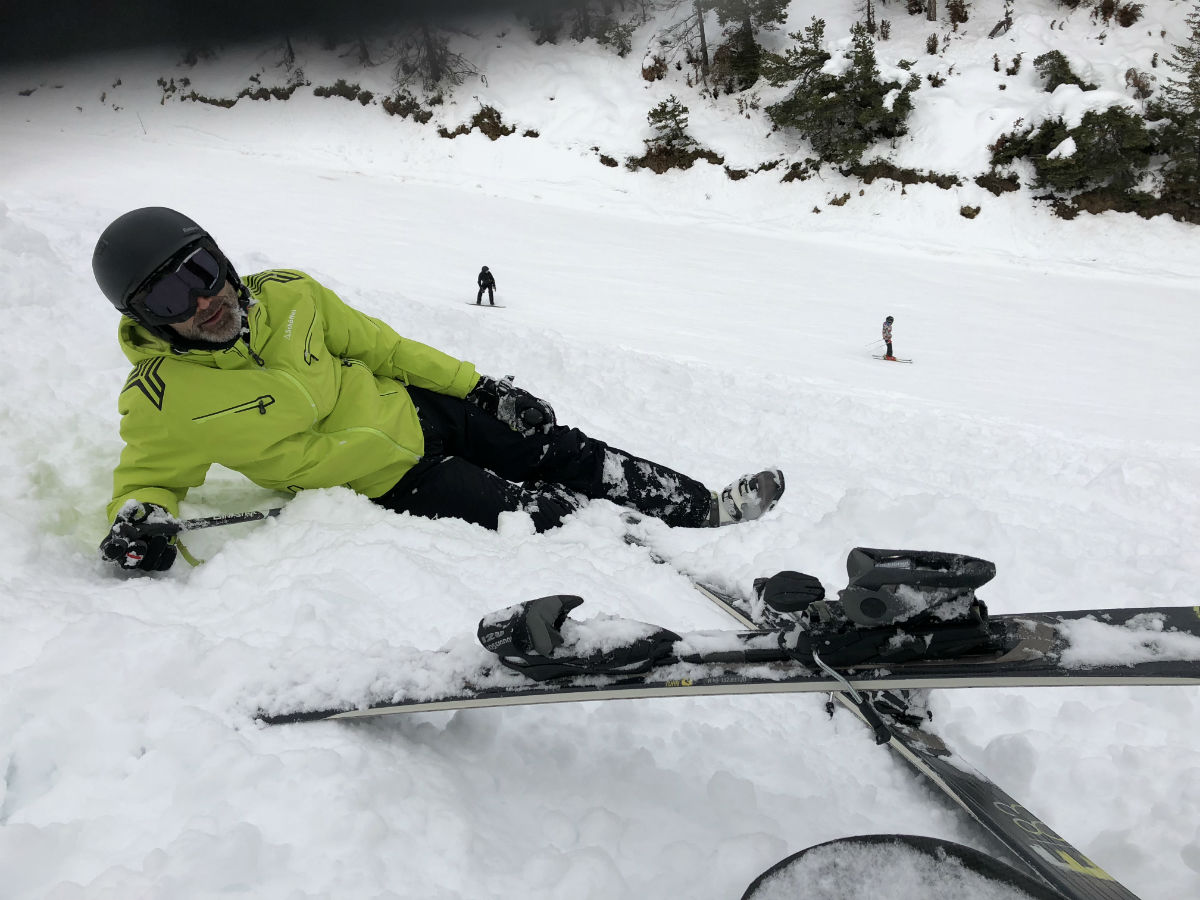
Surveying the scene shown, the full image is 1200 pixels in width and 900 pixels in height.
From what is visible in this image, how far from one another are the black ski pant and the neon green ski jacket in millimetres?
103

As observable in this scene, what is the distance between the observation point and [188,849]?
3.73ft

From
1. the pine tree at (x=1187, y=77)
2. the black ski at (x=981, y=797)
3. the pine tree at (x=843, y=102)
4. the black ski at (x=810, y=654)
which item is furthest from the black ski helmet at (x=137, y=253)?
the pine tree at (x=1187, y=77)

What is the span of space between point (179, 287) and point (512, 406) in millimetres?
1334

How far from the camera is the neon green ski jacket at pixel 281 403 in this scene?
2.27 m

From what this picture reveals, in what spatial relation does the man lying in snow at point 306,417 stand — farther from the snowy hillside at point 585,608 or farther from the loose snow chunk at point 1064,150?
the loose snow chunk at point 1064,150

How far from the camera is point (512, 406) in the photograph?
9.87 feet

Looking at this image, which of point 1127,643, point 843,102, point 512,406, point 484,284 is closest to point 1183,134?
point 843,102

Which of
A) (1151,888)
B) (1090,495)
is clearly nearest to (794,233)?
(1090,495)

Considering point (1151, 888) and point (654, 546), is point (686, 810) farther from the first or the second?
point (654, 546)

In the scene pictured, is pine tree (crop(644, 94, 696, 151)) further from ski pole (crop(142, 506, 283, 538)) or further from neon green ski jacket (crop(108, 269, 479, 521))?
ski pole (crop(142, 506, 283, 538))

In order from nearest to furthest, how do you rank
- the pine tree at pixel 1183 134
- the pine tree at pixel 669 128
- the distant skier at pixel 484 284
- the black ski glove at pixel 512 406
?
1. the black ski glove at pixel 512 406
2. the distant skier at pixel 484 284
3. the pine tree at pixel 1183 134
4. the pine tree at pixel 669 128

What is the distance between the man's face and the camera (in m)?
2.21

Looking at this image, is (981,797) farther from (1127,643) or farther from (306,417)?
(306,417)

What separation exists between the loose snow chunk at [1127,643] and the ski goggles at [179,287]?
260cm
